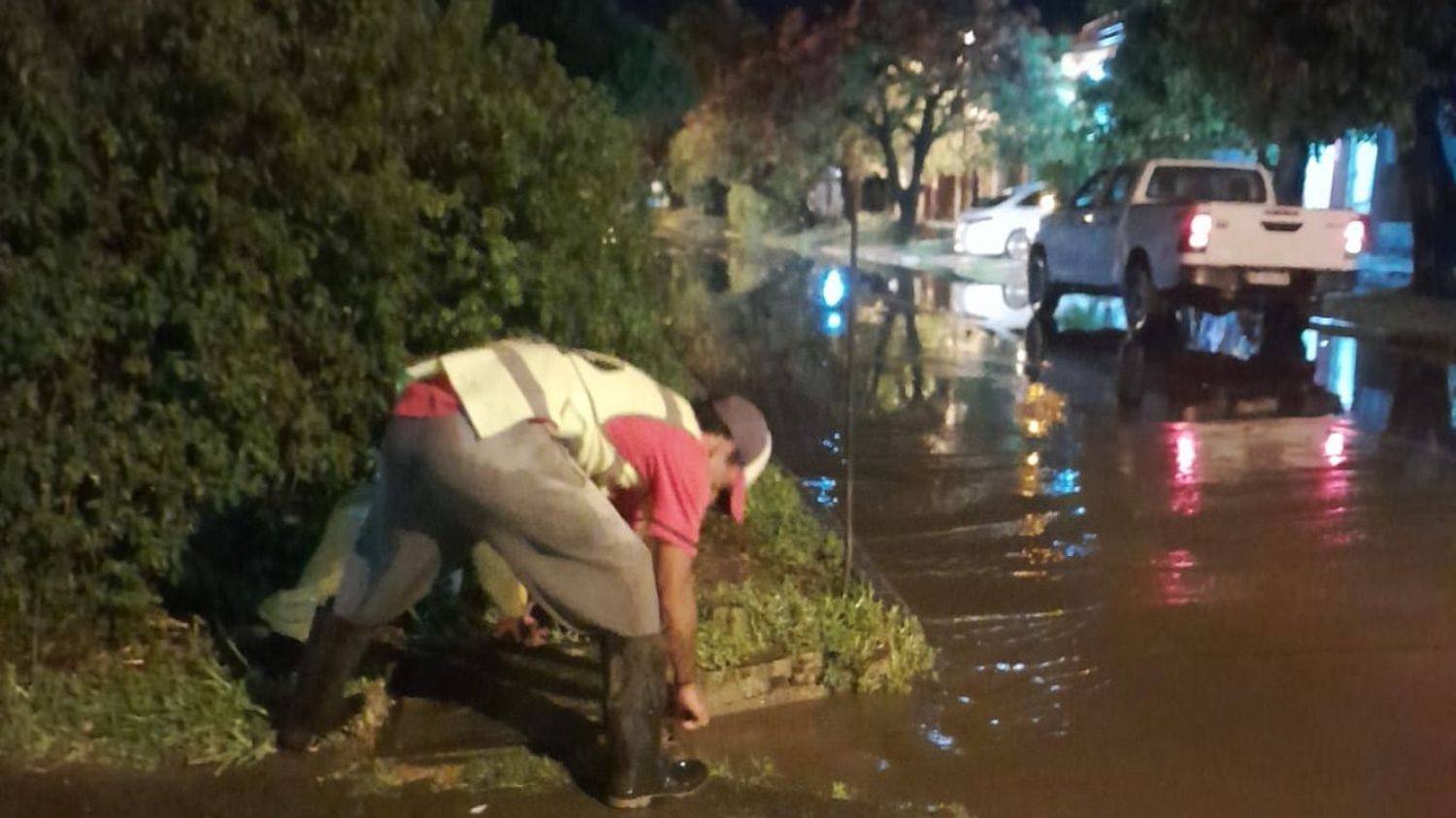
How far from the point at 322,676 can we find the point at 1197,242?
12.9 meters

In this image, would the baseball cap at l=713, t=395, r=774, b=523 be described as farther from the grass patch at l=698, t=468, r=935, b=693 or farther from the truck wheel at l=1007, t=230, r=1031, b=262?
the truck wheel at l=1007, t=230, r=1031, b=262

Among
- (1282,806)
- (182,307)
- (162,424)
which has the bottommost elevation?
(1282,806)

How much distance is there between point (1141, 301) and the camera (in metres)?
17.4

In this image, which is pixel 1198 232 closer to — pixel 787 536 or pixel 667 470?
pixel 787 536

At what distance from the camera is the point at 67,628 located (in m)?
5.53

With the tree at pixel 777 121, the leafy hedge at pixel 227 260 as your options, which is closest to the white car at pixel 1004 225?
the tree at pixel 777 121

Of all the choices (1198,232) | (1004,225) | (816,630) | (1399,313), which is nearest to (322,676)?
(816,630)

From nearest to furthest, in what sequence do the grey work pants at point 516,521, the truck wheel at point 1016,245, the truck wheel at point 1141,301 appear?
the grey work pants at point 516,521 < the truck wheel at point 1141,301 < the truck wheel at point 1016,245

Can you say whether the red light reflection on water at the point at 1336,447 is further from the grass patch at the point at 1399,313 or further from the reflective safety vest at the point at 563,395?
the reflective safety vest at the point at 563,395

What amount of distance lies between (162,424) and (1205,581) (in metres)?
4.53

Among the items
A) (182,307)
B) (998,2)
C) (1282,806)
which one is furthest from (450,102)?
(998,2)

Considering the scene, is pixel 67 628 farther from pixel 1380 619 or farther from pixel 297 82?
pixel 1380 619

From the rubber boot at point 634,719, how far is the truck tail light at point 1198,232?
12628 mm

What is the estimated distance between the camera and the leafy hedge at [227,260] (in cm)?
511
